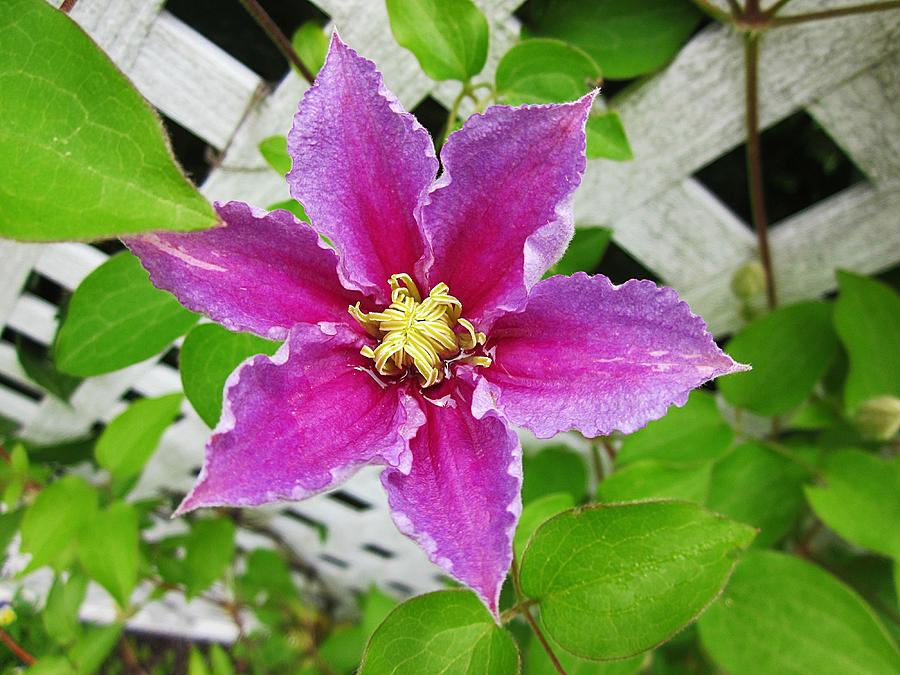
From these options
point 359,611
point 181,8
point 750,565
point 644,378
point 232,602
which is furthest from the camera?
point 359,611

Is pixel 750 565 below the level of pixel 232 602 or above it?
above

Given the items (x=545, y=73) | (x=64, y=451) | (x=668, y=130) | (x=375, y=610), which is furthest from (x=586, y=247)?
(x=64, y=451)

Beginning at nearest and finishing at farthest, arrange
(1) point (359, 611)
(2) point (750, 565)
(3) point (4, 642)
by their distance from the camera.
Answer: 1. (2) point (750, 565)
2. (3) point (4, 642)
3. (1) point (359, 611)

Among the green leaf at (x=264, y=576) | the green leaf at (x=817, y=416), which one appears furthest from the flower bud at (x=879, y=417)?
the green leaf at (x=264, y=576)

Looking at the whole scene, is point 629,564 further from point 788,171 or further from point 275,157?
point 788,171

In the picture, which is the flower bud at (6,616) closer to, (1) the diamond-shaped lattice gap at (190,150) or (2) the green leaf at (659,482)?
(1) the diamond-shaped lattice gap at (190,150)

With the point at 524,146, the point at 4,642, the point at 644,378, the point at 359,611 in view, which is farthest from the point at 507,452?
the point at 359,611

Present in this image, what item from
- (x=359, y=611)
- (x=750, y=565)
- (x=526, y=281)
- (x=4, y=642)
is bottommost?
(x=359, y=611)

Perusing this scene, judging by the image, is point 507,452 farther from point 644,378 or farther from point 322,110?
point 322,110
